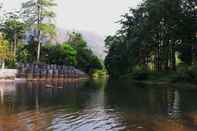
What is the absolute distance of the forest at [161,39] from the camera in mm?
73438

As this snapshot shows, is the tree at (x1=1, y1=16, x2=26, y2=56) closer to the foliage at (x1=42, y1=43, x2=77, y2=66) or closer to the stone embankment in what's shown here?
the foliage at (x1=42, y1=43, x2=77, y2=66)

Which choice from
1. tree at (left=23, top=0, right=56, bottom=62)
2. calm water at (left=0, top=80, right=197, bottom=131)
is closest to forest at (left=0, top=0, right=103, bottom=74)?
tree at (left=23, top=0, right=56, bottom=62)

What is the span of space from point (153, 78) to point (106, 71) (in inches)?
2115

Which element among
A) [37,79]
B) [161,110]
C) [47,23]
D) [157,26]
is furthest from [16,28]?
[161,110]

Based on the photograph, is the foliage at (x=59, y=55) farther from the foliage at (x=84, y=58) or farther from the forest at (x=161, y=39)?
the forest at (x=161, y=39)

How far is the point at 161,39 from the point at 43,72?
80.4ft

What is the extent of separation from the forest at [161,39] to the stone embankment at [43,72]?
1481 centimetres

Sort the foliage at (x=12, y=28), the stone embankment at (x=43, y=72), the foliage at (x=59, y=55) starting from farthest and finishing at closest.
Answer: the foliage at (x=59, y=55), the foliage at (x=12, y=28), the stone embankment at (x=43, y=72)

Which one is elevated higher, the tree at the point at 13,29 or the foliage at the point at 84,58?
the tree at the point at 13,29

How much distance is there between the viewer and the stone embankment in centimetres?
7088

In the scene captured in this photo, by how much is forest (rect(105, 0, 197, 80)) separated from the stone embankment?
14.8 m

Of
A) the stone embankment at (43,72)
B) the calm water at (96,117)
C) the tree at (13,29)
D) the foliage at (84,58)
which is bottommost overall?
the calm water at (96,117)

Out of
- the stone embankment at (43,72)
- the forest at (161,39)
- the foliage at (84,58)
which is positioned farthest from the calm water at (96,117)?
the foliage at (84,58)

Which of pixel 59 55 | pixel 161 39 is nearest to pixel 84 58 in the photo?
pixel 59 55
